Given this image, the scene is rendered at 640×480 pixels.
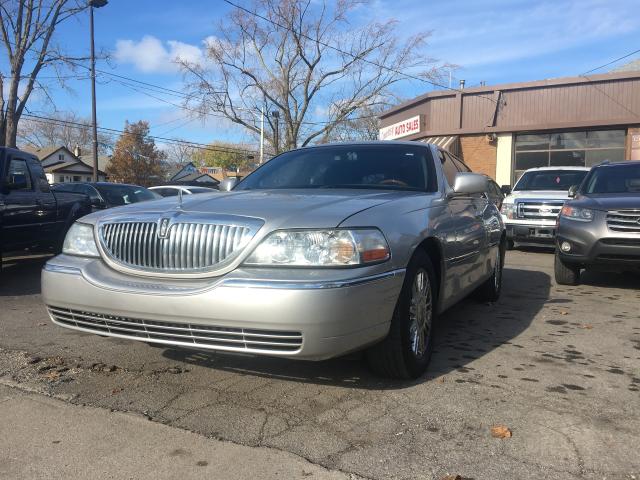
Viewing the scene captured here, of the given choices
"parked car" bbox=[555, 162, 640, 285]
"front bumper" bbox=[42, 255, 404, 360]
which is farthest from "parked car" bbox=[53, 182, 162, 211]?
"front bumper" bbox=[42, 255, 404, 360]

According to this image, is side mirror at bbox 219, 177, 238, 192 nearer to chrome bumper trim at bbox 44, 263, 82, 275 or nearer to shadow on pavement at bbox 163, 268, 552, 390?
shadow on pavement at bbox 163, 268, 552, 390

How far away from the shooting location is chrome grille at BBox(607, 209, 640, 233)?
6273 millimetres

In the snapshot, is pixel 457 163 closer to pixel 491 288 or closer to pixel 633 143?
pixel 491 288

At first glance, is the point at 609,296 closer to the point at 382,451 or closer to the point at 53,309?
the point at 382,451

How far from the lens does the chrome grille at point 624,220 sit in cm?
627

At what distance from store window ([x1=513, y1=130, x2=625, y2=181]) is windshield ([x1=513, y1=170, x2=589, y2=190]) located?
10.5 metres

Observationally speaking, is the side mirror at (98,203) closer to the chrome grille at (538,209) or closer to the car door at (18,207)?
the car door at (18,207)

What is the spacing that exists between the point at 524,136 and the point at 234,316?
22.5 metres

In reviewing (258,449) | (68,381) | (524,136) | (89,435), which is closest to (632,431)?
(258,449)

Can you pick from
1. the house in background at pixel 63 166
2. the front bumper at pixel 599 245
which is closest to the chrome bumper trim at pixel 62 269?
the front bumper at pixel 599 245

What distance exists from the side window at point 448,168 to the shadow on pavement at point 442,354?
1.28 metres

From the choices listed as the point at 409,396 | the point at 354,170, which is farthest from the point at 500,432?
the point at 354,170

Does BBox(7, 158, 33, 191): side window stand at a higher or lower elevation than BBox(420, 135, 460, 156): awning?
lower

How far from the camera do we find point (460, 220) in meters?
4.55
